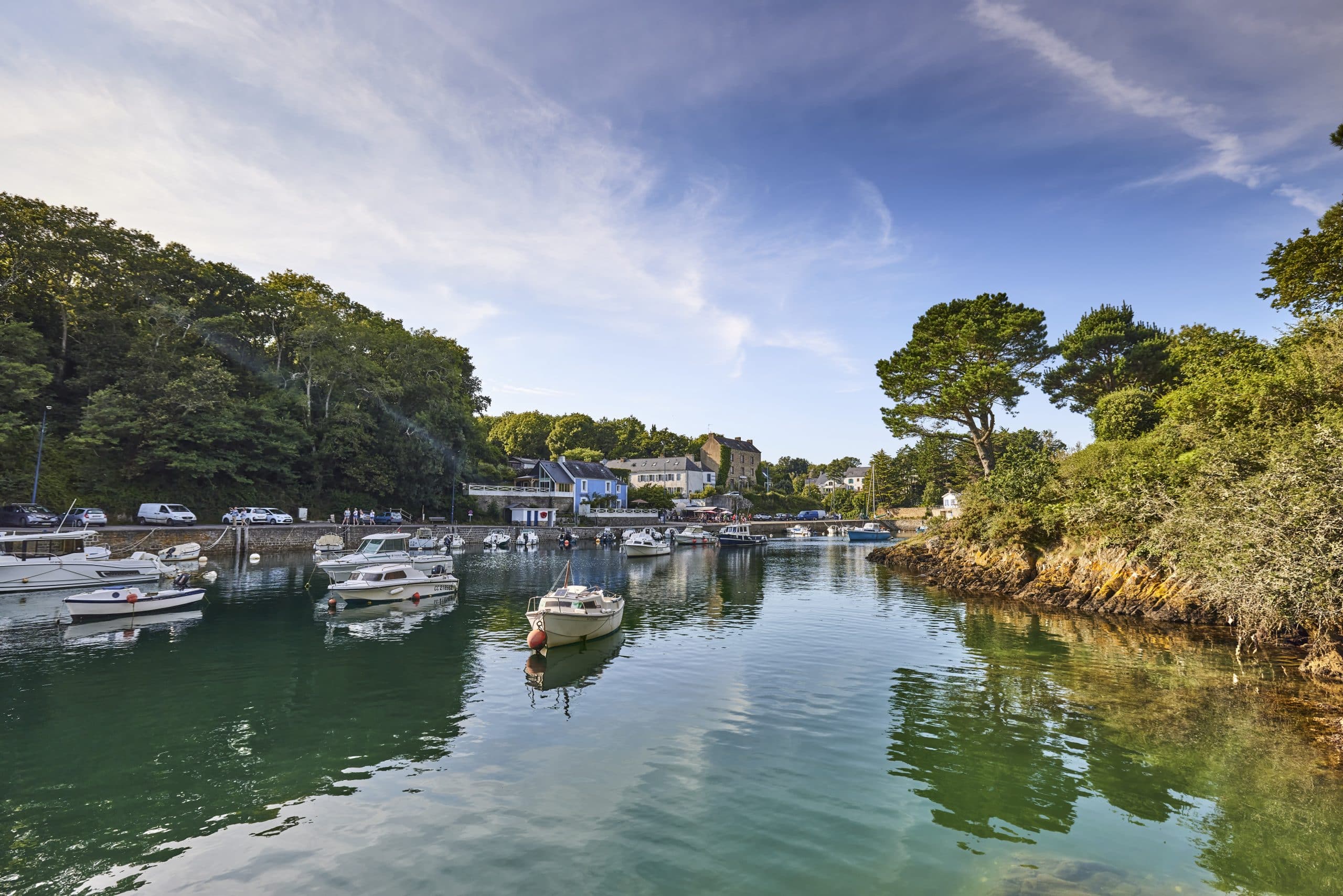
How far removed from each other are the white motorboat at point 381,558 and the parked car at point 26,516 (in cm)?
2017

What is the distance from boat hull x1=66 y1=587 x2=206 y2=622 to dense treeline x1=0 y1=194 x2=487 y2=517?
87.6 ft

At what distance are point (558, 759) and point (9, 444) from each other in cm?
5560

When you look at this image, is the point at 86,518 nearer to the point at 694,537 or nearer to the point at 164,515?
the point at 164,515

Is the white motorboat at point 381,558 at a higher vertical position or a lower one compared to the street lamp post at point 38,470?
lower

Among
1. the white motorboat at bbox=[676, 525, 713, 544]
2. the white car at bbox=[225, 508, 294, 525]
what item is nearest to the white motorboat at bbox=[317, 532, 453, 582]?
the white car at bbox=[225, 508, 294, 525]

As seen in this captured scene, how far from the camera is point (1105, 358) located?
4856cm

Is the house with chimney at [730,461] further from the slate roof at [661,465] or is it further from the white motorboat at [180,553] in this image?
the white motorboat at [180,553]

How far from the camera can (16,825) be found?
30.4 feet

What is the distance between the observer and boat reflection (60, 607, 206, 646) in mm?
21641

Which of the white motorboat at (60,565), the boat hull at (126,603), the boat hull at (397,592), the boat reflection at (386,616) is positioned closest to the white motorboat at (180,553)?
the white motorboat at (60,565)

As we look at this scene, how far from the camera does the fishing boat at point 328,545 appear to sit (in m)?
50.5

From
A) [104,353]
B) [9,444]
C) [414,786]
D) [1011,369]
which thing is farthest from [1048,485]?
[104,353]

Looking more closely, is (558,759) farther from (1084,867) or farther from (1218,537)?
(1218,537)

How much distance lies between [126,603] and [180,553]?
20.6 metres
